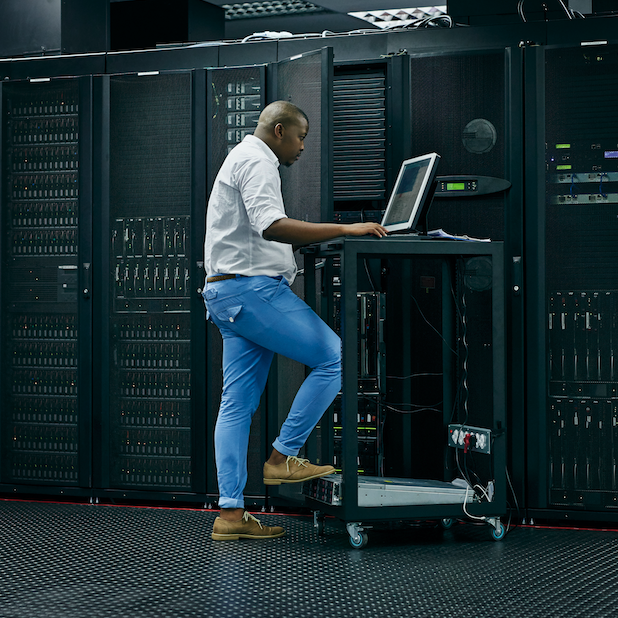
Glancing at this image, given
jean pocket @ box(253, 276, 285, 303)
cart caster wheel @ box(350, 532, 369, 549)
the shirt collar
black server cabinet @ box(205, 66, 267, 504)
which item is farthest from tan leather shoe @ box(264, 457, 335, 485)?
the shirt collar

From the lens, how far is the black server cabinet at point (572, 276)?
10.9 feet

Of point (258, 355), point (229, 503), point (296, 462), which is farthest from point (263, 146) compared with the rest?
point (229, 503)

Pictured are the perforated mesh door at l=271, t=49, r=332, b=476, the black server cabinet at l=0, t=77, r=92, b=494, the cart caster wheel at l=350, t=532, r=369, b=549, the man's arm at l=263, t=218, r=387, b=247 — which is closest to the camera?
the man's arm at l=263, t=218, r=387, b=247

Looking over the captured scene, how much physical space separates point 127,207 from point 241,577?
1964 mm

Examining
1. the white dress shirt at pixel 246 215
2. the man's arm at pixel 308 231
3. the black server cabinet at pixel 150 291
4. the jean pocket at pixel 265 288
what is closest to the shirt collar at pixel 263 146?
the white dress shirt at pixel 246 215

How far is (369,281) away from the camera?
3514 mm

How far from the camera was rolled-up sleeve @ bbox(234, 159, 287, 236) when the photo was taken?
9.18ft

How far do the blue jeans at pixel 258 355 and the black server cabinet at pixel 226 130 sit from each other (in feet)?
1.79

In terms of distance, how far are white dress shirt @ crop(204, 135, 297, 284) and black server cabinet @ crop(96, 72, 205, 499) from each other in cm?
70

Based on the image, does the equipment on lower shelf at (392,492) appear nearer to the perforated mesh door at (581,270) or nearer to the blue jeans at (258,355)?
the blue jeans at (258,355)

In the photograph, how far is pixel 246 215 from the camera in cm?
296

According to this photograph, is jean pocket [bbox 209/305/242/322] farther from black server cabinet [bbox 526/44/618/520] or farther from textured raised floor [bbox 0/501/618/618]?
black server cabinet [bbox 526/44/618/520]

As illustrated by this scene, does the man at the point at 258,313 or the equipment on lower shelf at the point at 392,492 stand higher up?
the man at the point at 258,313

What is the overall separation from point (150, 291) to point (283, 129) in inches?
45.2
